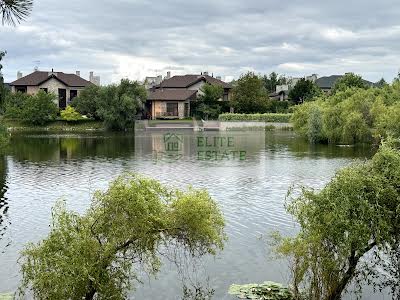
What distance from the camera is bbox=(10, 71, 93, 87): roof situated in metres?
92.5

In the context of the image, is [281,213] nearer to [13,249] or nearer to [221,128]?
[13,249]

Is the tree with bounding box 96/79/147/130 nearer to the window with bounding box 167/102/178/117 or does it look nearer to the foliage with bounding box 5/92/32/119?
the window with bounding box 167/102/178/117

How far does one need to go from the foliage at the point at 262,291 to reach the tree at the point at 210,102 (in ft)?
242

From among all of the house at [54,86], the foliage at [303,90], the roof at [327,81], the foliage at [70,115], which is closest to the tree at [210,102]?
the foliage at [303,90]

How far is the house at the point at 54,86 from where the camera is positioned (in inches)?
3637

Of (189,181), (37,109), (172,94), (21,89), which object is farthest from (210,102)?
(189,181)

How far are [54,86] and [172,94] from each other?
863 inches

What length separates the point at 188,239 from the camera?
35.4ft

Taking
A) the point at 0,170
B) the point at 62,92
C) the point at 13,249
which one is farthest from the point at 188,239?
the point at 62,92

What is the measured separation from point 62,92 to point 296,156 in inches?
2451

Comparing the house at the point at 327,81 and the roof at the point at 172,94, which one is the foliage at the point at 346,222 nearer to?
the roof at the point at 172,94

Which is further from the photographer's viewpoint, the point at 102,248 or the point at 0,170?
the point at 0,170

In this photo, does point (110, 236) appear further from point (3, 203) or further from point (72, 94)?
point (72, 94)

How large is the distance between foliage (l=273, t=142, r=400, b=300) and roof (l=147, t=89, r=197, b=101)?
255ft
